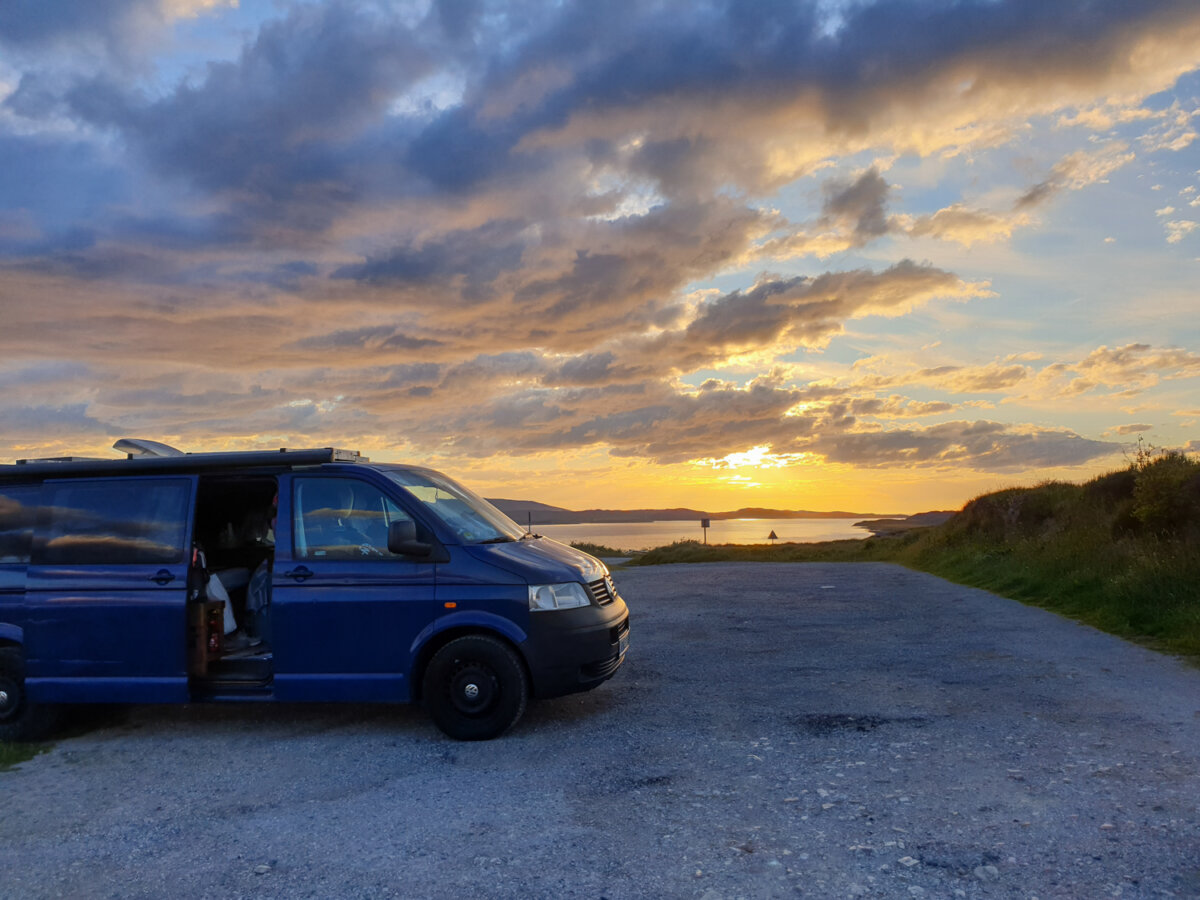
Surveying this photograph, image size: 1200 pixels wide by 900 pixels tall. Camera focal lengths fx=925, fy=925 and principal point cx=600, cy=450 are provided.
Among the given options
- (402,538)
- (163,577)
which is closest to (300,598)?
(402,538)

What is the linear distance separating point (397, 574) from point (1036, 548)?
52.8ft

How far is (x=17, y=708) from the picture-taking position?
24.2ft

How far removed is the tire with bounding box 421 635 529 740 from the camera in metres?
6.82

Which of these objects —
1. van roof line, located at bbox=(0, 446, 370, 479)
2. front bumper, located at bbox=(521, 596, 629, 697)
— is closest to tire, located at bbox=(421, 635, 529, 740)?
front bumper, located at bbox=(521, 596, 629, 697)

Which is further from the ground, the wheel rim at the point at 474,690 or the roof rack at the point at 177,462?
the roof rack at the point at 177,462

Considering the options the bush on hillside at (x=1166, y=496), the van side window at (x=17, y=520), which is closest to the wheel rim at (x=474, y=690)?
the van side window at (x=17, y=520)

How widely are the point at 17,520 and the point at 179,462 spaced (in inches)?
58.7

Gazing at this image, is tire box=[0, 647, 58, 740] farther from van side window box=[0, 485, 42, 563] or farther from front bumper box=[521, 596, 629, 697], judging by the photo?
front bumper box=[521, 596, 629, 697]

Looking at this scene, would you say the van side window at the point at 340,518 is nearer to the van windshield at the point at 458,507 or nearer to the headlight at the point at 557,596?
the van windshield at the point at 458,507

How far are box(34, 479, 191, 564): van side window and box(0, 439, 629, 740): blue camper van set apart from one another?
0.01m

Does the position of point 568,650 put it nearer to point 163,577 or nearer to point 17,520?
point 163,577

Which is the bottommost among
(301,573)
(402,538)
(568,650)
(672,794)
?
(672,794)

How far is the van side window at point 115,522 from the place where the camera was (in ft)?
24.7

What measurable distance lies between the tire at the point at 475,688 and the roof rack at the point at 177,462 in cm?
187
